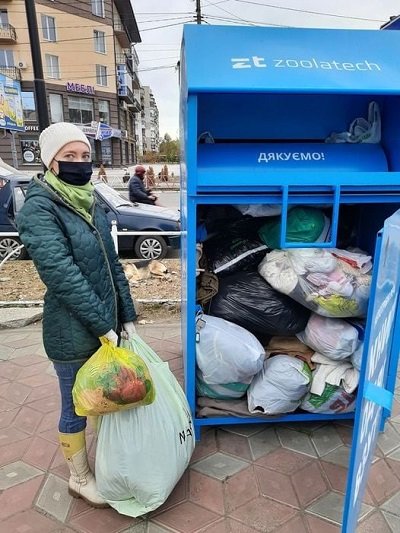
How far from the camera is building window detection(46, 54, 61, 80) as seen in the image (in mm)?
26828

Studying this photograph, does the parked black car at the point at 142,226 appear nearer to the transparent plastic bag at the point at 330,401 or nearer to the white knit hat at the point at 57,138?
the transparent plastic bag at the point at 330,401

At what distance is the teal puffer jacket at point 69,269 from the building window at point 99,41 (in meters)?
31.6

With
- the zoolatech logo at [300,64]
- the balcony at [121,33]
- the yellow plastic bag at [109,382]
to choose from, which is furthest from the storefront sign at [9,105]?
the balcony at [121,33]

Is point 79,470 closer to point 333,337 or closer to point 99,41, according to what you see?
point 333,337

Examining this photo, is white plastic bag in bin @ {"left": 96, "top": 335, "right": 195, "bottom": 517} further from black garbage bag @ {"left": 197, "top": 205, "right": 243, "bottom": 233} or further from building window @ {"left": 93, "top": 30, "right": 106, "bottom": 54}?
building window @ {"left": 93, "top": 30, "right": 106, "bottom": 54}

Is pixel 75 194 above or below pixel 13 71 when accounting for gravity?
below

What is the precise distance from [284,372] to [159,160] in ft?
158

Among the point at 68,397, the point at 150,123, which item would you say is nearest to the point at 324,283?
the point at 68,397

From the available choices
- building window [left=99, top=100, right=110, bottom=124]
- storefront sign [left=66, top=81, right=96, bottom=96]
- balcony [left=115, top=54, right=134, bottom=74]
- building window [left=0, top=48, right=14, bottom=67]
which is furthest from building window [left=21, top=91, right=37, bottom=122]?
balcony [left=115, top=54, right=134, bottom=74]

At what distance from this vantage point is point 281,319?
2211 millimetres

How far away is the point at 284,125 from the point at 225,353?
128cm

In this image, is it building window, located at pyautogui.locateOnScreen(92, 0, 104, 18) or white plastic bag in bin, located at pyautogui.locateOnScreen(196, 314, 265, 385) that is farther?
building window, located at pyautogui.locateOnScreen(92, 0, 104, 18)

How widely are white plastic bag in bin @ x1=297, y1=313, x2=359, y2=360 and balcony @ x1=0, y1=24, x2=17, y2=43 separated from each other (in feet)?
97.4

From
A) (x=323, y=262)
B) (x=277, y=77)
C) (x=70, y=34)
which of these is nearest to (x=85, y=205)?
(x=277, y=77)
